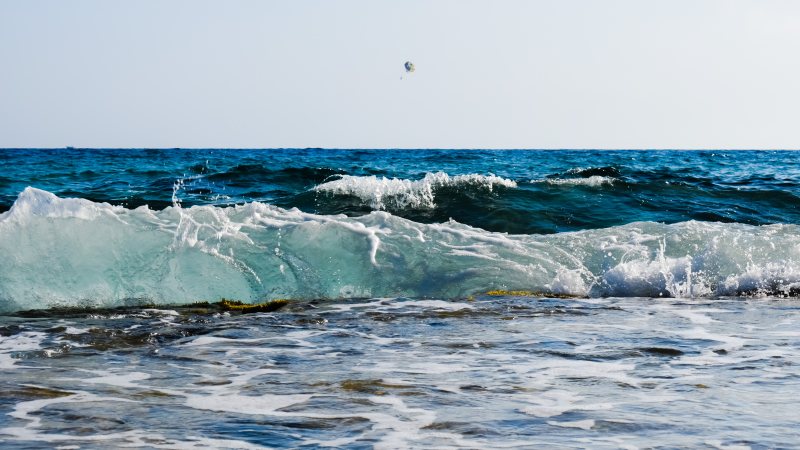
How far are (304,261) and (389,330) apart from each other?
249 cm

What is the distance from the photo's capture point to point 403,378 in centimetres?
421

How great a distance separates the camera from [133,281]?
287 inches

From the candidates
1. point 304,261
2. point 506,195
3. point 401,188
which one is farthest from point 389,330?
point 506,195

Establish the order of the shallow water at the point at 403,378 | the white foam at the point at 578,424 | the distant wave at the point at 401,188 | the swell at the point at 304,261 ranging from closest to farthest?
the shallow water at the point at 403,378, the white foam at the point at 578,424, the swell at the point at 304,261, the distant wave at the point at 401,188

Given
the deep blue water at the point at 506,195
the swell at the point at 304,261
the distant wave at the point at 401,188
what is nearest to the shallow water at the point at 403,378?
the swell at the point at 304,261

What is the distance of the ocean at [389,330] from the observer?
11.2ft

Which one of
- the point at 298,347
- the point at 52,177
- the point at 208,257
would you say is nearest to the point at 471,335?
the point at 298,347

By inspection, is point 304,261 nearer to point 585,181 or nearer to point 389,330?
point 389,330

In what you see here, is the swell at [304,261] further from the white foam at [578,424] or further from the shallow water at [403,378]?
the white foam at [578,424]

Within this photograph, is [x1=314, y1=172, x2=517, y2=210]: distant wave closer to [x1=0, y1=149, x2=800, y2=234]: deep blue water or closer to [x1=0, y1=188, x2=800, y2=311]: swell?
[x1=0, y1=149, x2=800, y2=234]: deep blue water

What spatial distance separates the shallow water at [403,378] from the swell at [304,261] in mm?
1100

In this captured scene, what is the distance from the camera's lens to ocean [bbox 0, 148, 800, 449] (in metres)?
3.41

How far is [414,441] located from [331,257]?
4.82 meters

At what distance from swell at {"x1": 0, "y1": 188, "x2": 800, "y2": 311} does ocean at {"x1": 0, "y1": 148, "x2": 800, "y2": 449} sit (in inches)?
0.9
